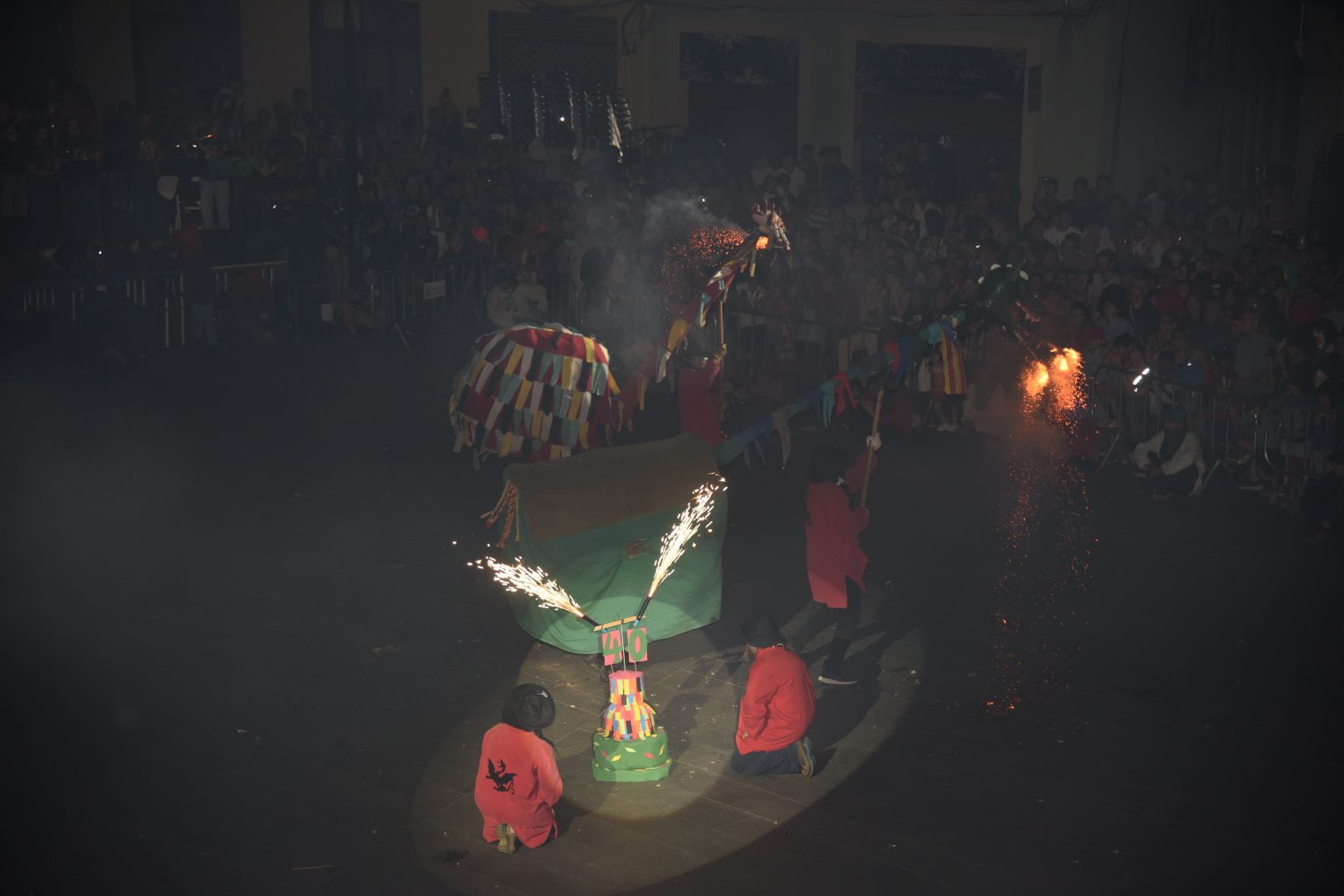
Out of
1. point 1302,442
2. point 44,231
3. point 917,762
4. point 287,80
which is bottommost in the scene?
point 917,762

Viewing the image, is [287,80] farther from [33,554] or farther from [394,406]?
[33,554]

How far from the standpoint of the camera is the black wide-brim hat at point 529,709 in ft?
25.6

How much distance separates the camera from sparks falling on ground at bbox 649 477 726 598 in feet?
33.1

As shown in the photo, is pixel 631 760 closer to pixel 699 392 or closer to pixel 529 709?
pixel 529 709

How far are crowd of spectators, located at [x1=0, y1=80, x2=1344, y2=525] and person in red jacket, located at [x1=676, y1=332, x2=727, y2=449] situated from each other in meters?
2.40

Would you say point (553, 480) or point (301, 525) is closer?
point (553, 480)

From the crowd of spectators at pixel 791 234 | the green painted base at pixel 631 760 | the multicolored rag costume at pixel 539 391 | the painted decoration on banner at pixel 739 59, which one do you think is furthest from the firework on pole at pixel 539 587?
the painted decoration on banner at pixel 739 59

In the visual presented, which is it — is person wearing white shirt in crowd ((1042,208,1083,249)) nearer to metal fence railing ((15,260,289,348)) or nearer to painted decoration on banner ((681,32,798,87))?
painted decoration on banner ((681,32,798,87))

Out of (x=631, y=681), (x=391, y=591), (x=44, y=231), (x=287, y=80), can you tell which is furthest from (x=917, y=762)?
(x=287, y=80)

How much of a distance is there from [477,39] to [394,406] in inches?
464

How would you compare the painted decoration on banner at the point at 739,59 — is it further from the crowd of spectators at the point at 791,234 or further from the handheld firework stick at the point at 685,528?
the handheld firework stick at the point at 685,528

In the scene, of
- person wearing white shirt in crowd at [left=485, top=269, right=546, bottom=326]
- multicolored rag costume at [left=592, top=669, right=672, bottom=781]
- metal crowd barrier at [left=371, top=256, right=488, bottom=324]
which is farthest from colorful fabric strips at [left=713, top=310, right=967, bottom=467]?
metal crowd barrier at [left=371, top=256, right=488, bottom=324]

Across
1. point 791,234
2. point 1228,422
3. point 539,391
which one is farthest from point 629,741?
point 791,234

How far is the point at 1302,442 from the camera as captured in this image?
1335 centimetres
